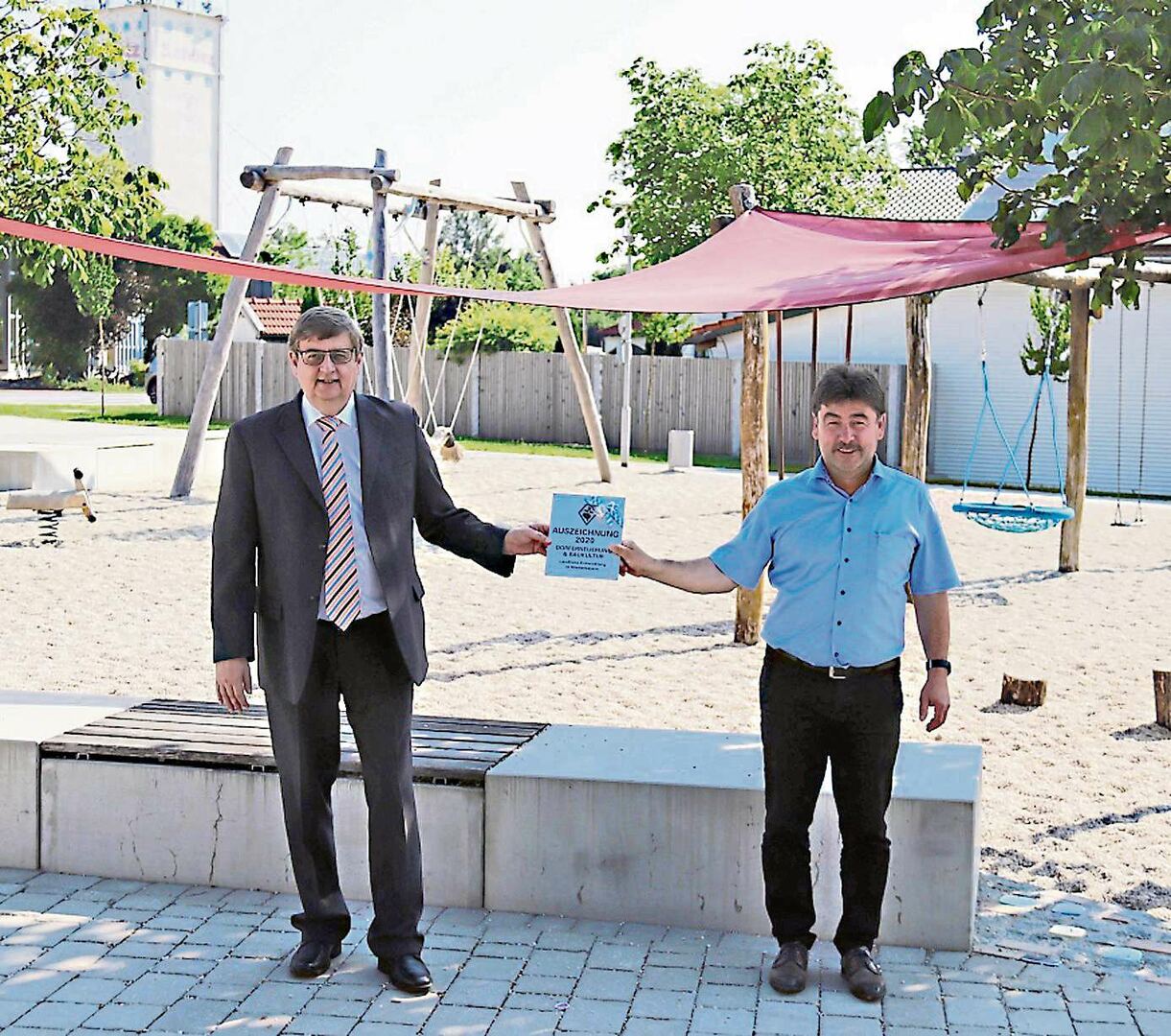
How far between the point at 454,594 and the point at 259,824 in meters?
7.14

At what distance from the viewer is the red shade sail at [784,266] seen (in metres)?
6.21

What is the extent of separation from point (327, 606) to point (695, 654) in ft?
19.4

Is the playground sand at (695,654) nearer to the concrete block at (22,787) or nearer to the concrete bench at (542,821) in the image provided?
the concrete bench at (542,821)

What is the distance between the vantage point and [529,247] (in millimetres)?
18812

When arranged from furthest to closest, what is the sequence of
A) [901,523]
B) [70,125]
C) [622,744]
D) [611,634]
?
[70,125]
[611,634]
[622,744]
[901,523]

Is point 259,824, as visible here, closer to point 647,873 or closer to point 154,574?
point 647,873

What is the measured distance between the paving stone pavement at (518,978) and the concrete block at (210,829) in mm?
79

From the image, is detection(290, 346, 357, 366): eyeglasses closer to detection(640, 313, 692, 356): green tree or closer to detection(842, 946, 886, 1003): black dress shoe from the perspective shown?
detection(842, 946, 886, 1003): black dress shoe

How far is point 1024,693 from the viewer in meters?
8.72

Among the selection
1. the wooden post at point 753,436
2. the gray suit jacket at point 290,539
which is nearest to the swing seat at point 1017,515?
the wooden post at point 753,436

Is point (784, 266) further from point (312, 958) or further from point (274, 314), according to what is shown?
point (274, 314)

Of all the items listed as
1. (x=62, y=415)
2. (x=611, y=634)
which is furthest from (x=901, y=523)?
(x=62, y=415)

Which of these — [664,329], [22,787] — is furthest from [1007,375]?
[22,787]

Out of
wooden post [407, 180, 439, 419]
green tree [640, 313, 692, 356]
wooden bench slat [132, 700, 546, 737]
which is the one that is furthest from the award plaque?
green tree [640, 313, 692, 356]
